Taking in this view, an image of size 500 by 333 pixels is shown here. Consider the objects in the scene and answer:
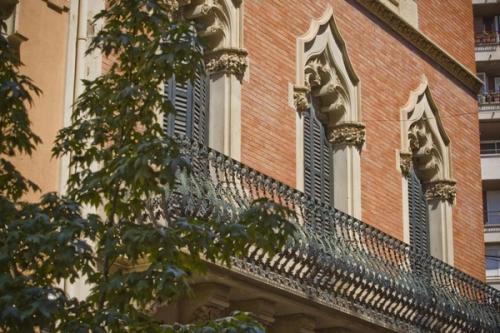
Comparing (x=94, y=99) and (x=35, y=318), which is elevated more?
(x=94, y=99)

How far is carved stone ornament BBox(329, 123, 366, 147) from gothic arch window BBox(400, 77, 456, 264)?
6.17ft

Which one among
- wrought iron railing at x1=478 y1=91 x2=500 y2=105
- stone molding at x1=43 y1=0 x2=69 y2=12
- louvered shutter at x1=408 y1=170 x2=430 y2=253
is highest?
wrought iron railing at x1=478 y1=91 x2=500 y2=105

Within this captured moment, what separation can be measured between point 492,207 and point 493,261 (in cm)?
244

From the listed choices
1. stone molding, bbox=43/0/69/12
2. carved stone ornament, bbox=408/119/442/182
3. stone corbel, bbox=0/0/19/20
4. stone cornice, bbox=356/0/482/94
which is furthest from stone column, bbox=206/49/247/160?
carved stone ornament, bbox=408/119/442/182

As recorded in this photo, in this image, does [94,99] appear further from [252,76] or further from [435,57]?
[435,57]

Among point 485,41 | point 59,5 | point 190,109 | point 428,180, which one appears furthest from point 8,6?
point 485,41

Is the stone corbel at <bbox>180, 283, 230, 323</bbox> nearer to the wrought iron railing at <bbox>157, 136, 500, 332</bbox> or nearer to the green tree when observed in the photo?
the wrought iron railing at <bbox>157, 136, 500, 332</bbox>

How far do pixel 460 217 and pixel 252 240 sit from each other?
44.1 feet

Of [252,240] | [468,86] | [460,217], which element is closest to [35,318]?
[252,240]

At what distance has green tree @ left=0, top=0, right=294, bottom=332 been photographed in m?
10.0

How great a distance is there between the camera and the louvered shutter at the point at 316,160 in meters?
19.8

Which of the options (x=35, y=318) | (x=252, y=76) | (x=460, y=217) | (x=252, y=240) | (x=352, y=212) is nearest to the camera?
(x=35, y=318)

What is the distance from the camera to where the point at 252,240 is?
10883 millimetres

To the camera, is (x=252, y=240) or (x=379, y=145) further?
(x=379, y=145)
